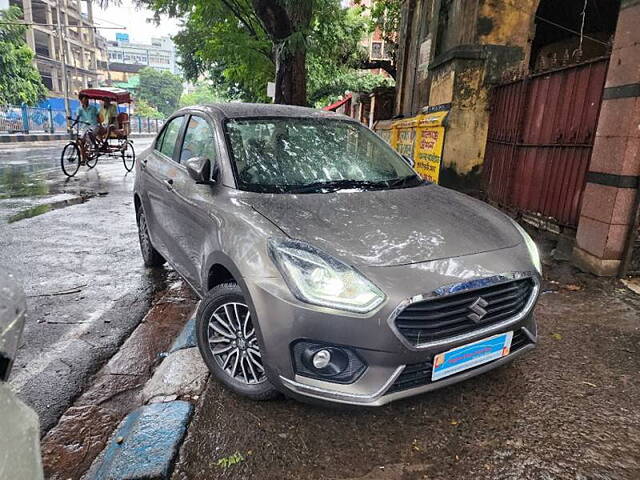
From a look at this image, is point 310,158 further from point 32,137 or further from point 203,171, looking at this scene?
point 32,137

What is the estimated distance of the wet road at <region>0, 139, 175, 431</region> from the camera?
2.87 meters

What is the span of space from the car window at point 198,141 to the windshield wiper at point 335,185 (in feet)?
2.17

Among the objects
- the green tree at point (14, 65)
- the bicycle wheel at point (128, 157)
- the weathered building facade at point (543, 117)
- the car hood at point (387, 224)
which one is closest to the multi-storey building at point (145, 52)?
the green tree at point (14, 65)

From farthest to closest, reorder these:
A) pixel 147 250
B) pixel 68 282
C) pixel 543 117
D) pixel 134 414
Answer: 1. pixel 543 117
2. pixel 147 250
3. pixel 68 282
4. pixel 134 414

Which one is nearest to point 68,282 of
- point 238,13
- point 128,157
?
point 238,13

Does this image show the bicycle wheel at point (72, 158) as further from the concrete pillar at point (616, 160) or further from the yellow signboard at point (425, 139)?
the concrete pillar at point (616, 160)

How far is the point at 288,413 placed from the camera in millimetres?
2369

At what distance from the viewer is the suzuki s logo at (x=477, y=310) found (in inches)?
84.0

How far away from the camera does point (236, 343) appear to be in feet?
8.09

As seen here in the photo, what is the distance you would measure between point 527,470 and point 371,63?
20.9m

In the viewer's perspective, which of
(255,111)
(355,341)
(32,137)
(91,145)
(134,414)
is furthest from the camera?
(32,137)

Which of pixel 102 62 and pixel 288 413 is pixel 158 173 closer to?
pixel 288 413

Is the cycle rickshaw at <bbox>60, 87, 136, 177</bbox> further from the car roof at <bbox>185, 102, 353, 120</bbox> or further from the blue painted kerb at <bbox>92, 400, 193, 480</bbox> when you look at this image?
the blue painted kerb at <bbox>92, 400, 193, 480</bbox>

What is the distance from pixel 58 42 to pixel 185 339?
61123 millimetres
